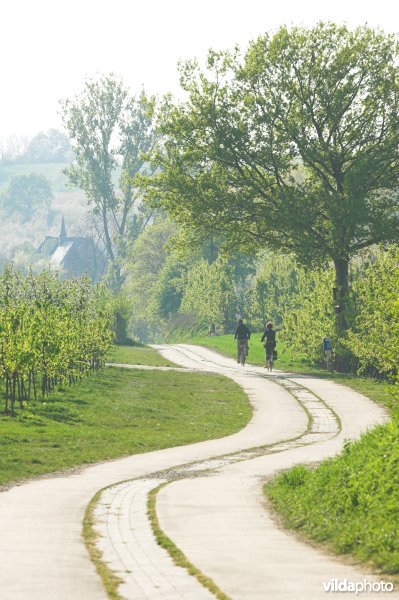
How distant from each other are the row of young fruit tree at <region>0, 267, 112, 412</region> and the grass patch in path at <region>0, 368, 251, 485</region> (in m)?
0.87

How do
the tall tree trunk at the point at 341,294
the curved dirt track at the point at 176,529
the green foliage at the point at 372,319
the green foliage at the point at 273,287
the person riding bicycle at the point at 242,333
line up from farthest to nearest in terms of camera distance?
the green foliage at the point at 273,287 < the person riding bicycle at the point at 242,333 < the tall tree trunk at the point at 341,294 < the green foliage at the point at 372,319 < the curved dirt track at the point at 176,529

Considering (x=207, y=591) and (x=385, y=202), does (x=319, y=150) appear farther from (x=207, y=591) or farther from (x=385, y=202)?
(x=207, y=591)

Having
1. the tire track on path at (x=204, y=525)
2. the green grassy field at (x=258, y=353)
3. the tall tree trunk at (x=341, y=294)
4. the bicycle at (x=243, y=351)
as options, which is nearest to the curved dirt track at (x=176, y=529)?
the tire track on path at (x=204, y=525)

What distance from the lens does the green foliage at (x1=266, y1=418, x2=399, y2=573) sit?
32.9 feet

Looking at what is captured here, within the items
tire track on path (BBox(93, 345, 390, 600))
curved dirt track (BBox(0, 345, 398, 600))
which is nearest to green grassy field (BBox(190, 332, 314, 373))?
tire track on path (BBox(93, 345, 390, 600))

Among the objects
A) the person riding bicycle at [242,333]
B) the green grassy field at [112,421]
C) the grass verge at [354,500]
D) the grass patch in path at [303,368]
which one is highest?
the person riding bicycle at [242,333]

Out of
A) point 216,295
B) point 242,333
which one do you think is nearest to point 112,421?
point 242,333

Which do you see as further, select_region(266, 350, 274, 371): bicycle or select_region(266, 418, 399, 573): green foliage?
select_region(266, 350, 274, 371): bicycle

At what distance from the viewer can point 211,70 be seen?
44625 millimetres

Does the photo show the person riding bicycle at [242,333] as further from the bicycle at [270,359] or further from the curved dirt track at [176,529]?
the curved dirt track at [176,529]

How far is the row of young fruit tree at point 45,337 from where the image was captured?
2855 cm

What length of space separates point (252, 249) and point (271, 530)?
37.1m

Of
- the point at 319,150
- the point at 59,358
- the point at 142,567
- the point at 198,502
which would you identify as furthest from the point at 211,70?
the point at 142,567

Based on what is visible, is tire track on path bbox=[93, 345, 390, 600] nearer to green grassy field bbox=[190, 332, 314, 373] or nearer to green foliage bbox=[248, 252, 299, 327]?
green grassy field bbox=[190, 332, 314, 373]
